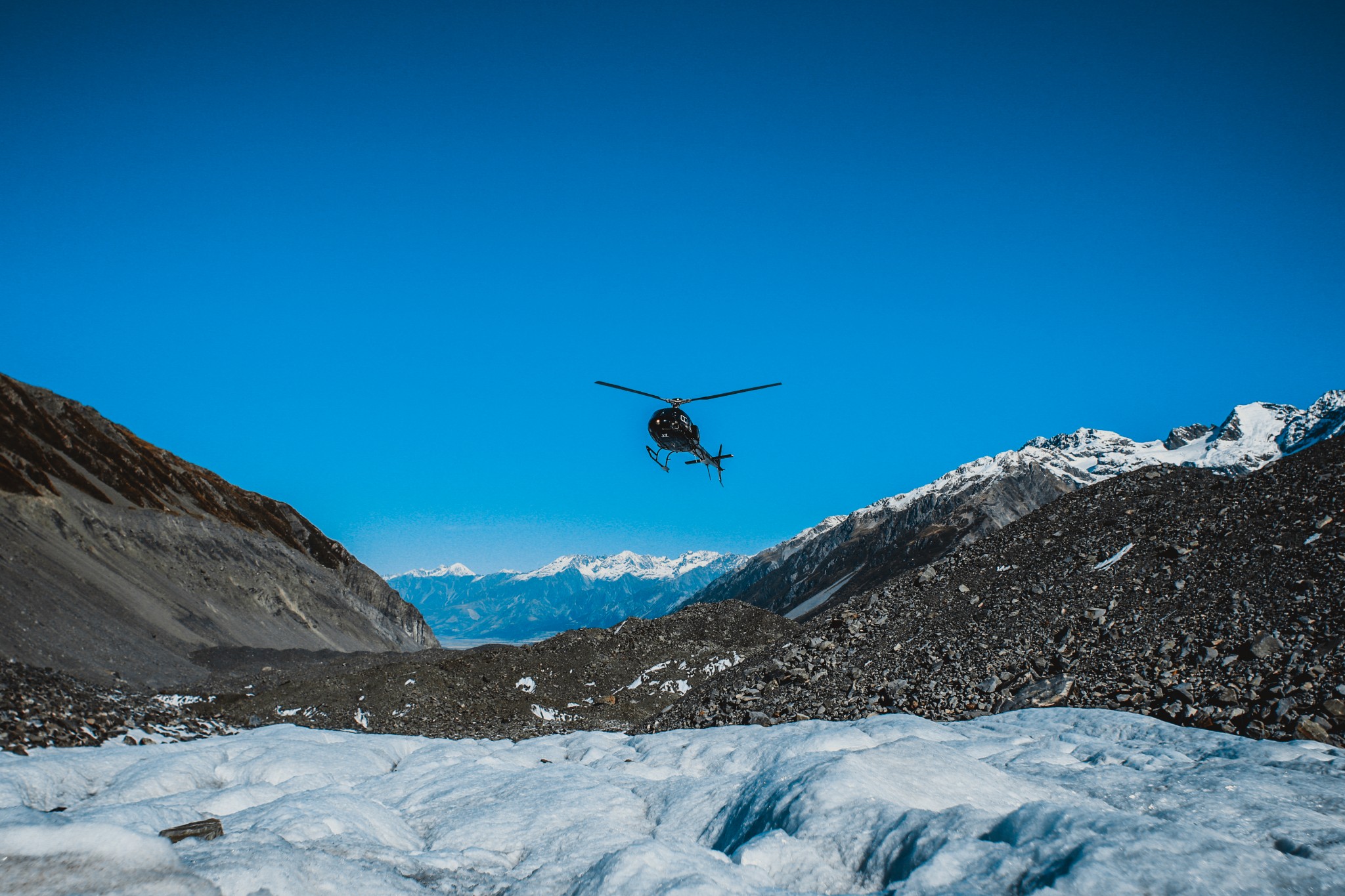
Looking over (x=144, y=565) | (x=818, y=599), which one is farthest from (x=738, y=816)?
(x=818, y=599)

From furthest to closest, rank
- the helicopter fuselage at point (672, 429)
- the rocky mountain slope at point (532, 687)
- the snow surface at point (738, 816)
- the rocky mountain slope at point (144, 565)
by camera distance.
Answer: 1. the rocky mountain slope at point (144, 565)
2. the rocky mountain slope at point (532, 687)
3. the helicopter fuselage at point (672, 429)
4. the snow surface at point (738, 816)

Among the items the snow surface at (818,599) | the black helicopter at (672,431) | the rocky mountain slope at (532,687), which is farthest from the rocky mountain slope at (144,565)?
the snow surface at (818,599)

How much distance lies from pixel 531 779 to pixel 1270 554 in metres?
20.8

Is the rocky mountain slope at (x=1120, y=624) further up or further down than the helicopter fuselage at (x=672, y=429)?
further down

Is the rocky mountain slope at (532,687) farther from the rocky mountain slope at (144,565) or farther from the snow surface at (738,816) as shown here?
the snow surface at (738,816)

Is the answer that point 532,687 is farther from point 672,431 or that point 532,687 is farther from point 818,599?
point 818,599

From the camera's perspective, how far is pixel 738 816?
10883 millimetres

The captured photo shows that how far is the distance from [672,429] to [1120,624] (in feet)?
53.1

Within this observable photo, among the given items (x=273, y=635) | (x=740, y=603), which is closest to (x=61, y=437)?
(x=273, y=635)

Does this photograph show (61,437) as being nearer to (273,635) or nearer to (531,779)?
(273,635)

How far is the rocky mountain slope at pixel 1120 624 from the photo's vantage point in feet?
52.6

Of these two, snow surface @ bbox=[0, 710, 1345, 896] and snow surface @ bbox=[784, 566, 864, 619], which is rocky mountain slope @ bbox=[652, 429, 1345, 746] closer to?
snow surface @ bbox=[0, 710, 1345, 896]

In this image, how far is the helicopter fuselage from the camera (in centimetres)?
2905

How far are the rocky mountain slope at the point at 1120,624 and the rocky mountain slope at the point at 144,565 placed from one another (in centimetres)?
4222
